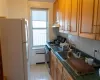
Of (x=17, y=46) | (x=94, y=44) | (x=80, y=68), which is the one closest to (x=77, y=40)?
(x=94, y=44)

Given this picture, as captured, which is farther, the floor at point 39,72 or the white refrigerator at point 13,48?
the floor at point 39,72

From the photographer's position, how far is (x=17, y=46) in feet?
7.04

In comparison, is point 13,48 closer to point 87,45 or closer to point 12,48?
point 12,48

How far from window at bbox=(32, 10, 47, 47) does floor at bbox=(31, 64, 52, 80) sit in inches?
34.5

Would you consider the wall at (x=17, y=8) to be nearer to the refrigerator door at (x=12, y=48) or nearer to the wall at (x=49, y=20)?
the wall at (x=49, y=20)

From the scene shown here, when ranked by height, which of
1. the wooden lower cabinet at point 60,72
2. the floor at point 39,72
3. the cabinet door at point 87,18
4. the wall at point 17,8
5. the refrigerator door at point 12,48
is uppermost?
the wall at point 17,8

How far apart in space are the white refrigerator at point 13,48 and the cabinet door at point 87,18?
1.09 m

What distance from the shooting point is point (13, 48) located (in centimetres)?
213

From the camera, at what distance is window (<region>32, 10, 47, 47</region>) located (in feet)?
14.1

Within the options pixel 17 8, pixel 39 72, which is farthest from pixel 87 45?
pixel 17 8

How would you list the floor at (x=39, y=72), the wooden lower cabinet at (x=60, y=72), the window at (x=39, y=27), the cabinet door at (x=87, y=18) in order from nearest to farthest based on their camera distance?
the cabinet door at (x=87, y=18) < the wooden lower cabinet at (x=60, y=72) < the floor at (x=39, y=72) < the window at (x=39, y=27)

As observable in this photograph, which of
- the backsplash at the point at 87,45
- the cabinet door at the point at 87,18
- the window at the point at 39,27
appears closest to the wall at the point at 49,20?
the window at the point at 39,27

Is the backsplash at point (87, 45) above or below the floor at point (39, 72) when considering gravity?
above

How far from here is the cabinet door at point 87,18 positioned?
1506mm
